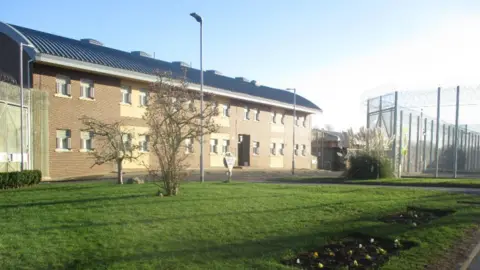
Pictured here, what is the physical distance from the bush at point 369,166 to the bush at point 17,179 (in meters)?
17.1

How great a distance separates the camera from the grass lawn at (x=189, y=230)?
5.52 metres

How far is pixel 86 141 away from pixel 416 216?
23070mm

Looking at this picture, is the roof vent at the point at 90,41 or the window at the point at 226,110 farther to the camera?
the window at the point at 226,110

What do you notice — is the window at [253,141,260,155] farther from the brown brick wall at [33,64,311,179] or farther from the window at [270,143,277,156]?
the brown brick wall at [33,64,311,179]

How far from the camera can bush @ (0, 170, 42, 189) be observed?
15.7m

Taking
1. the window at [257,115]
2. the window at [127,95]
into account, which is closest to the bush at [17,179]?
the window at [127,95]

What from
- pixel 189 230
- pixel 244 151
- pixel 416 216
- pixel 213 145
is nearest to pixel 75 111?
pixel 213 145

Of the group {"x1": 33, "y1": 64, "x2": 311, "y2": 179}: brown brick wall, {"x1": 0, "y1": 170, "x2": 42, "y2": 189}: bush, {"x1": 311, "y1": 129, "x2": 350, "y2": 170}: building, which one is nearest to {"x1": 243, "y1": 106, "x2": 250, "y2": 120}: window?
{"x1": 33, "y1": 64, "x2": 311, "y2": 179}: brown brick wall

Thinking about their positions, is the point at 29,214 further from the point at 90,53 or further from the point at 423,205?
the point at 90,53

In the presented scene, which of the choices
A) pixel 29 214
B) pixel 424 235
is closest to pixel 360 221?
pixel 424 235

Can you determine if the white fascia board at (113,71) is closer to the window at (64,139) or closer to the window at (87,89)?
the window at (87,89)

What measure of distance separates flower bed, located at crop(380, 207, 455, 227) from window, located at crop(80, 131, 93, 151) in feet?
72.8

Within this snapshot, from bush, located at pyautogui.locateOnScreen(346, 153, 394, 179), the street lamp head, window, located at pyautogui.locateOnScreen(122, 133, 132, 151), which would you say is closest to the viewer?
window, located at pyautogui.locateOnScreen(122, 133, 132, 151)

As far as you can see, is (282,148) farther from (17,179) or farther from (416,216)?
(416,216)
